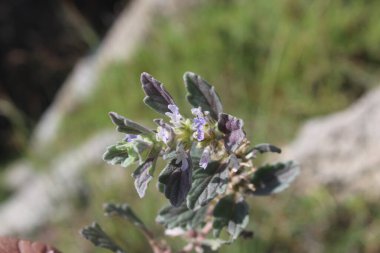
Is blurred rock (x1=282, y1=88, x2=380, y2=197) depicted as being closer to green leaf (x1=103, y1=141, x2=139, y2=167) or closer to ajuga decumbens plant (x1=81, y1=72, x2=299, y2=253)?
ajuga decumbens plant (x1=81, y1=72, x2=299, y2=253)

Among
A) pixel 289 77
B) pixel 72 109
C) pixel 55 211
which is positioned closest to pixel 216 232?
pixel 289 77

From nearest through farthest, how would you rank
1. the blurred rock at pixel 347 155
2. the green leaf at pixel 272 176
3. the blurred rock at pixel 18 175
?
the green leaf at pixel 272 176 < the blurred rock at pixel 347 155 < the blurred rock at pixel 18 175

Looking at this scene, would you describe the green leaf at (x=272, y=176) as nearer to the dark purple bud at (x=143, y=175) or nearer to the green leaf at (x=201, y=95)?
the green leaf at (x=201, y=95)

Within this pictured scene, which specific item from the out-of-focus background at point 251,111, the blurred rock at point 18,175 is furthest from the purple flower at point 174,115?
the blurred rock at point 18,175

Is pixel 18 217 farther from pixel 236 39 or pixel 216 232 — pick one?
pixel 216 232

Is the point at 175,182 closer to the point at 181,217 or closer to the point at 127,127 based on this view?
the point at 127,127

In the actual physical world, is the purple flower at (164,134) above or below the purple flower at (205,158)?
above

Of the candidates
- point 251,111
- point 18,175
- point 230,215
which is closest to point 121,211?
point 230,215
